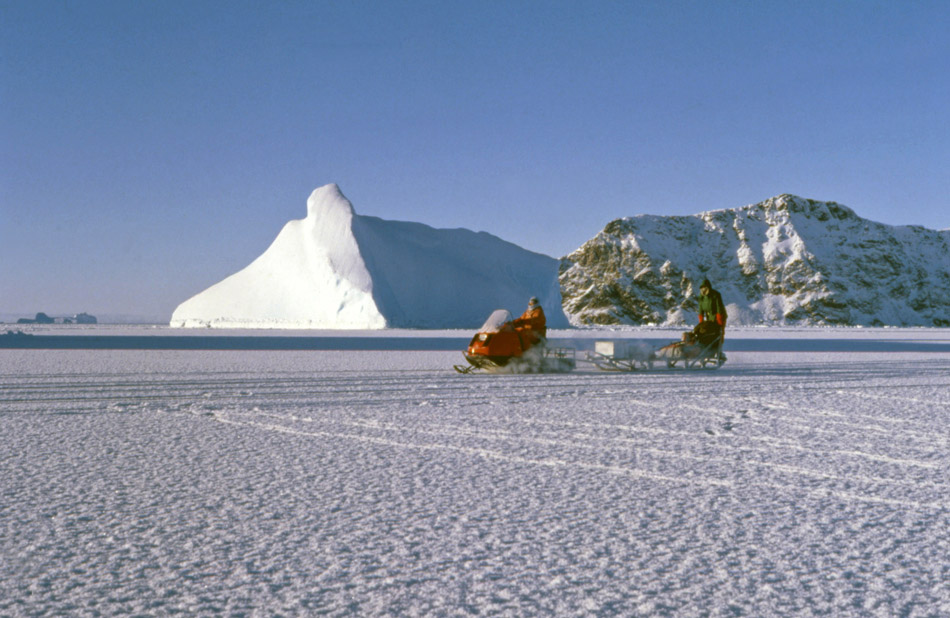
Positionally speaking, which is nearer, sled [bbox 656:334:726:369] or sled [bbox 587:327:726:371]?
sled [bbox 587:327:726:371]

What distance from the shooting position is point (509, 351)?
11469 mm

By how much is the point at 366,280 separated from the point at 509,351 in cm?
3227

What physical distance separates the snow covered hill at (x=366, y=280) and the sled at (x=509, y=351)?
3027cm

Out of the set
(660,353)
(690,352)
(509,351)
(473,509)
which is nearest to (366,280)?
(660,353)

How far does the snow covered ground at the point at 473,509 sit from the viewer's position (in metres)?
2.45

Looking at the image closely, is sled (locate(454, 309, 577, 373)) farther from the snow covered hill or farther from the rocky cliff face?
the rocky cliff face

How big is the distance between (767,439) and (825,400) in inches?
123

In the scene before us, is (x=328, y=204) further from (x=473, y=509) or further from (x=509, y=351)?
(x=473, y=509)

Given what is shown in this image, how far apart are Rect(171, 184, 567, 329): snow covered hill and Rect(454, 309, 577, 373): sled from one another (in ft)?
99.3

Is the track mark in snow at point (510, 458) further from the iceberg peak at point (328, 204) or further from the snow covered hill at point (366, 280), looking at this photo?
the iceberg peak at point (328, 204)

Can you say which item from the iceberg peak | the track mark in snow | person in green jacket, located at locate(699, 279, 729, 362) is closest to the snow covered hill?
the iceberg peak

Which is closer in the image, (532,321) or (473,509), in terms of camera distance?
(473,509)

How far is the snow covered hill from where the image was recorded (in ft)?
145

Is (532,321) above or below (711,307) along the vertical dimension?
below
